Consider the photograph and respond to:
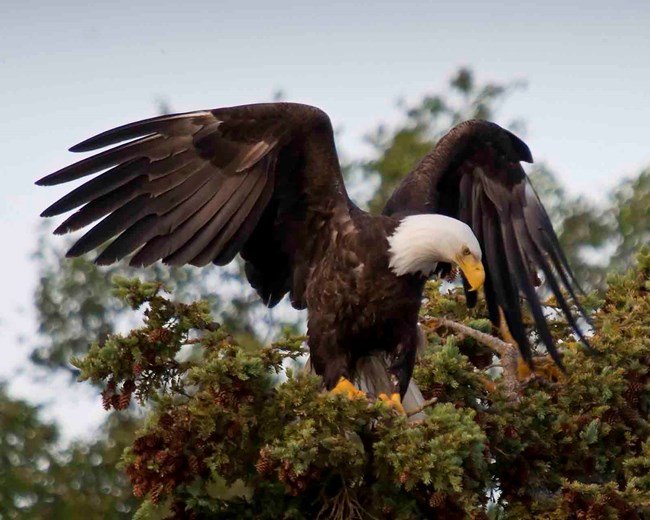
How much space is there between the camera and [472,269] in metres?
6.52

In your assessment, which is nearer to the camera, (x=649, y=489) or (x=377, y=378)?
(x=649, y=489)

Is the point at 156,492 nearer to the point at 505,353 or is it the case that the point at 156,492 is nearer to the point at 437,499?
the point at 437,499

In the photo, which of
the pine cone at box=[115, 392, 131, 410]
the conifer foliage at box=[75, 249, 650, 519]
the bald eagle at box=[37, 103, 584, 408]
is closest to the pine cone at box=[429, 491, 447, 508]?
the conifer foliage at box=[75, 249, 650, 519]

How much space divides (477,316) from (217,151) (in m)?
1.50

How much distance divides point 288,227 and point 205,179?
490 millimetres

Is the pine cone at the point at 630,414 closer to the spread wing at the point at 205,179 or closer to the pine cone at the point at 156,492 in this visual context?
the spread wing at the point at 205,179

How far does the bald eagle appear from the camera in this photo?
6.57 m

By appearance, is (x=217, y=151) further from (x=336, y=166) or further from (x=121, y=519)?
(x=121, y=519)

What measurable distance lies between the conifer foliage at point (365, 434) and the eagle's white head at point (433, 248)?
58 centimetres

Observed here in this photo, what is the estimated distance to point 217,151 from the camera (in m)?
6.81

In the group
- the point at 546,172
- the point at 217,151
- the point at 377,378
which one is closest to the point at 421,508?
the point at 377,378

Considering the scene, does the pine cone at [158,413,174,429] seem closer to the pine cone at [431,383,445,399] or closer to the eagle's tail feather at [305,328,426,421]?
the pine cone at [431,383,445,399]

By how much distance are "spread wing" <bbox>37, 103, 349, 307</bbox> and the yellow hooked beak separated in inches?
26.5

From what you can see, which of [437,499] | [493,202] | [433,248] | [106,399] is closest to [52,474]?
[493,202]
